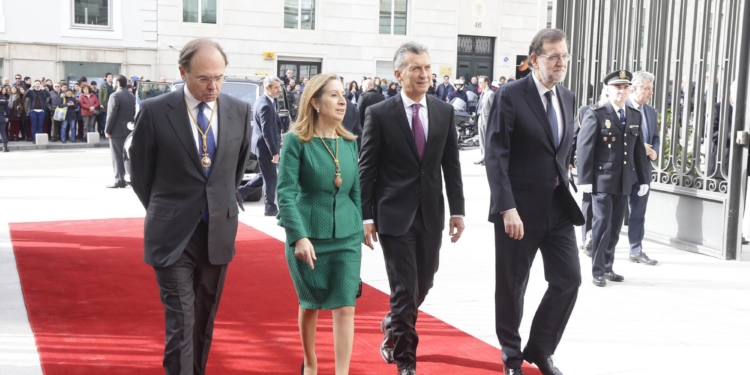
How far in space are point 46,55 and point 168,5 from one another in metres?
4.53

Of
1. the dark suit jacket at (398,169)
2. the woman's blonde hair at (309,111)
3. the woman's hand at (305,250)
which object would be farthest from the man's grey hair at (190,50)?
the dark suit jacket at (398,169)

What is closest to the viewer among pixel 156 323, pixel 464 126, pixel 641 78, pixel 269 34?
pixel 156 323

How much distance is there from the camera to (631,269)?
27.2ft

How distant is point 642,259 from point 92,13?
971 inches

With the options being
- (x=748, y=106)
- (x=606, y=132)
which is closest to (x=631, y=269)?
(x=606, y=132)

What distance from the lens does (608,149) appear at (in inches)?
307

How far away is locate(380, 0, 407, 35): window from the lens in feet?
108

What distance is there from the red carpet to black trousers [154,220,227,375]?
0.76m

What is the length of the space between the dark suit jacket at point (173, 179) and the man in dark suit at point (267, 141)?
22.1 feet

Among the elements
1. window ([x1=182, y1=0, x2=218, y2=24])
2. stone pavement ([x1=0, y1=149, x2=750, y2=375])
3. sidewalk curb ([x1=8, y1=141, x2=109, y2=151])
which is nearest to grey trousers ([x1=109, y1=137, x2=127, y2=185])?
stone pavement ([x1=0, y1=149, x2=750, y2=375])

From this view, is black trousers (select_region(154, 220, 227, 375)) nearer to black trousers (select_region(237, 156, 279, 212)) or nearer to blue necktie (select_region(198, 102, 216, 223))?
blue necktie (select_region(198, 102, 216, 223))

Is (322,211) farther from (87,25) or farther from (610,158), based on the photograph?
(87,25)

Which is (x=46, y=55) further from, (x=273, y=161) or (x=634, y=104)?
(x=634, y=104)

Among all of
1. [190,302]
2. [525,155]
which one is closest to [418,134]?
[525,155]
